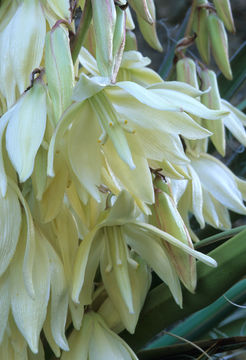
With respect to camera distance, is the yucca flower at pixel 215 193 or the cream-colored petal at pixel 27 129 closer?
the cream-colored petal at pixel 27 129

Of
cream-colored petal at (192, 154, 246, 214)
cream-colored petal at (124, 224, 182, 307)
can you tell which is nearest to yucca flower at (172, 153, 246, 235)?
cream-colored petal at (192, 154, 246, 214)

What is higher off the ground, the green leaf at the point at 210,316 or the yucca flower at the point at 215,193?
the yucca flower at the point at 215,193

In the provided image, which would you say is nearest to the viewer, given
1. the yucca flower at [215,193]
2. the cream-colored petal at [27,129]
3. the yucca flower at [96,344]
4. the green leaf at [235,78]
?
the cream-colored petal at [27,129]

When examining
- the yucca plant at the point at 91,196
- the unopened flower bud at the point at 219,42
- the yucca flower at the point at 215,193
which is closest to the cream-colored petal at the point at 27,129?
the yucca plant at the point at 91,196

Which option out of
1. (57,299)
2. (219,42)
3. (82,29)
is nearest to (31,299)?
(57,299)

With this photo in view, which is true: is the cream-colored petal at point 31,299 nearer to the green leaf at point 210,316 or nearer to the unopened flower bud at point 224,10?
the green leaf at point 210,316

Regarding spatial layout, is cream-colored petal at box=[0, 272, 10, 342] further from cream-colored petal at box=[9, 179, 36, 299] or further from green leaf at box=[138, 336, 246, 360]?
green leaf at box=[138, 336, 246, 360]

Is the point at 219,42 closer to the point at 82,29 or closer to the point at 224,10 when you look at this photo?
the point at 224,10
